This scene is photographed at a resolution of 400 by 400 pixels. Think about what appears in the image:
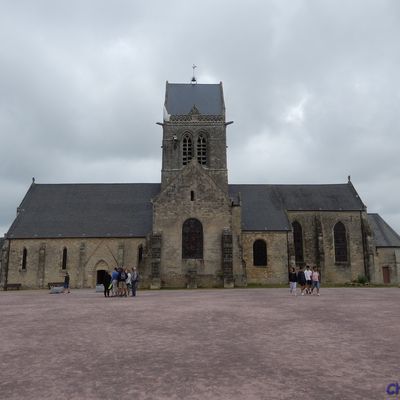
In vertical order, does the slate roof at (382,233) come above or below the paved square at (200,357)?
above

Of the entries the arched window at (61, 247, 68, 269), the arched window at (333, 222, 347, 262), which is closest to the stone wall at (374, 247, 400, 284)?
the arched window at (333, 222, 347, 262)

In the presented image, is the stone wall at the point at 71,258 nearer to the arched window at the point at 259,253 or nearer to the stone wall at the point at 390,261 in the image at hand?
the arched window at the point at 259,253

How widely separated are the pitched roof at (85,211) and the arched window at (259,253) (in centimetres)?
975

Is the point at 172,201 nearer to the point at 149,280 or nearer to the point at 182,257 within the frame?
the point at 182,257

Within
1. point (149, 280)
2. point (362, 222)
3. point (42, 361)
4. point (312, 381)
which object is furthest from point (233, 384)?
point (362, 222)

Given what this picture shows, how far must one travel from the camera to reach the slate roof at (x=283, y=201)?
35469 millimetres

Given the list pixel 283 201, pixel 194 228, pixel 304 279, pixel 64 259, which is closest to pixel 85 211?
pixel 64 259

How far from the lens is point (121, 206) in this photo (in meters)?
36.9

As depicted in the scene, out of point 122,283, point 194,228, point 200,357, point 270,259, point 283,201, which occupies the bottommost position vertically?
point 200,357

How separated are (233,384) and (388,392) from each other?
6.06 ft

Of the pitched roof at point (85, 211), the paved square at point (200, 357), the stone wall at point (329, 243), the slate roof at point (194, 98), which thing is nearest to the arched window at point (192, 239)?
the pitched roof at point (85, 211)

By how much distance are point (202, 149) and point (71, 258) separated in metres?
16.1

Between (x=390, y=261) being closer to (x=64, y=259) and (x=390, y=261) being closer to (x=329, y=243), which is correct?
(x=329, y=243)

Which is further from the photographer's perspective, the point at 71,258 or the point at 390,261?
the point at 390,261
